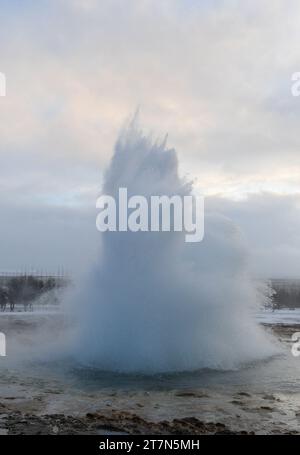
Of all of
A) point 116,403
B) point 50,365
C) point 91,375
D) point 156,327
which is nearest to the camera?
point 116,403

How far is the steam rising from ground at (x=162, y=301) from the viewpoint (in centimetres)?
1521

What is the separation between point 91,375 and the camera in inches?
533

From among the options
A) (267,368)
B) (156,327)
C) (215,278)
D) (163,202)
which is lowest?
(267,368)

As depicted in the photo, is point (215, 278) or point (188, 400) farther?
point (215, 278)

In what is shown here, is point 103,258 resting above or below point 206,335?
above

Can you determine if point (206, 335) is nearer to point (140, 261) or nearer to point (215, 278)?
point (215, 278)

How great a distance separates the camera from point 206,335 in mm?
16141

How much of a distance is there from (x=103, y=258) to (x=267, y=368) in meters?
6.63

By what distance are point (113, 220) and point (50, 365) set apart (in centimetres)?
530

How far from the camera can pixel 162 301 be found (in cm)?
1609

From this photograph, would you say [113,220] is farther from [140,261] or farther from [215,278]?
[215,278]

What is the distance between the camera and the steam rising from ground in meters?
15.2
